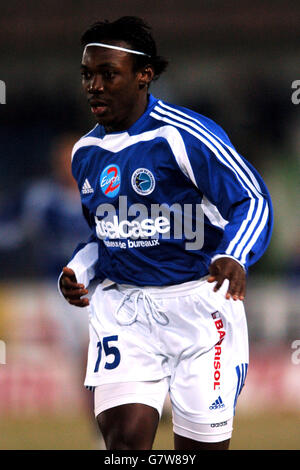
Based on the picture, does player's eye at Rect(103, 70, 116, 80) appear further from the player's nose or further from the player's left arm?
the player's left arm

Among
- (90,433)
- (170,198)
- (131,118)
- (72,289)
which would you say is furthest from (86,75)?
(90,433)

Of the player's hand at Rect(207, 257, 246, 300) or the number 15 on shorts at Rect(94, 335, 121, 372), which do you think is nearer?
the player's hand at Rect(207, 257, 246, 300)

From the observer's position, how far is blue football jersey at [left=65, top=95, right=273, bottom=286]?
9.84 ft

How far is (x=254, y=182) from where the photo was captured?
120 inches

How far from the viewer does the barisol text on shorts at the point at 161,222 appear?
309 cm

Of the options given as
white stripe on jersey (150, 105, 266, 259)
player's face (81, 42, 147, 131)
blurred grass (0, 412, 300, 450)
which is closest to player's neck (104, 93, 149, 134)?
player's face (81, 42, 147, 131)

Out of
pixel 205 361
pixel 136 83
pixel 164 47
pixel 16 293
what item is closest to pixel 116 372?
pixel 205 361

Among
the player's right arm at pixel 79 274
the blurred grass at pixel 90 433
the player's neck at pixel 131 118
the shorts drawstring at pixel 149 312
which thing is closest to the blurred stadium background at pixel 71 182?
the blurred grass at pixel 90 433

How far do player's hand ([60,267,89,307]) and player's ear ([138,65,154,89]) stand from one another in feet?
2.54

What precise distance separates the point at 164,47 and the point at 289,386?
16.0 ft

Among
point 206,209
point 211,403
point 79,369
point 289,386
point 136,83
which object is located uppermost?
point 136,83

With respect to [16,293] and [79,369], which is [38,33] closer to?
[16,293]

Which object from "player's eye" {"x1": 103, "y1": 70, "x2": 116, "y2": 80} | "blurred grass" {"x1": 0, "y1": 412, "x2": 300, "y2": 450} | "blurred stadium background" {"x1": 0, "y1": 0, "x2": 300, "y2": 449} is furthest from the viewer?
"blurred stadium background" {"x1": 0, "y1": 0, "x2": 300, "y2": 449}
